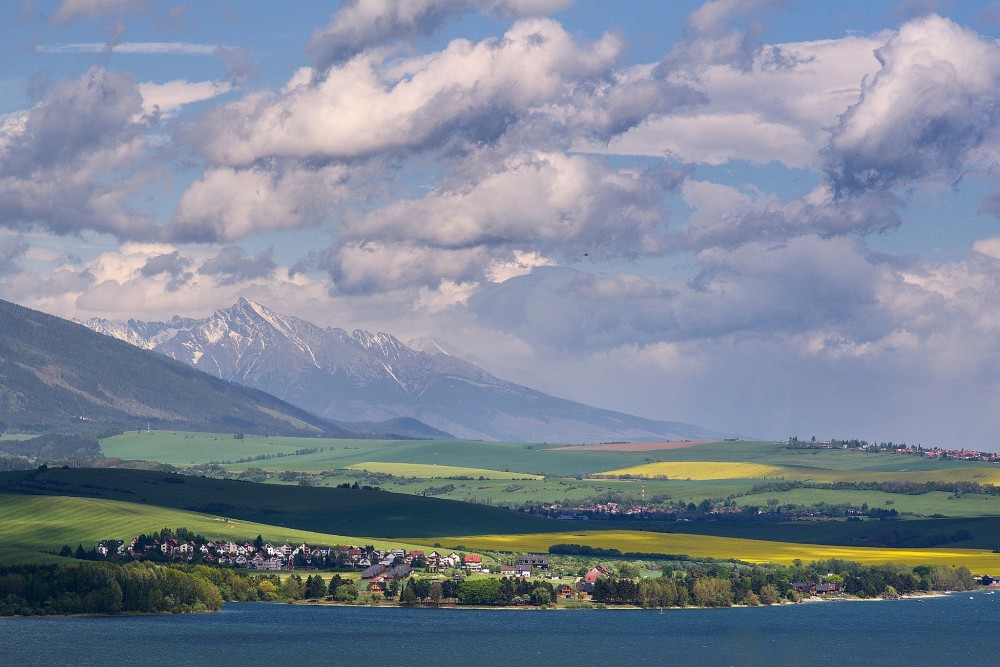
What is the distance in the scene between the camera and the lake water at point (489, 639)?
15438 cm

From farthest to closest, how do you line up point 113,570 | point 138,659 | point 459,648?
point 113,570
point 459,648
point 138,659

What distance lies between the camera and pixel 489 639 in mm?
171375

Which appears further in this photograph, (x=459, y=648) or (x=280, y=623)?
(x=280, y=623)

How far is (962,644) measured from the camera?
17288 cm

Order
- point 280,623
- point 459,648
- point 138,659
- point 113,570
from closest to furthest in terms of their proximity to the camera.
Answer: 1. point 138,659
2. point 459,648
3. point 280,623
4. point 113,570

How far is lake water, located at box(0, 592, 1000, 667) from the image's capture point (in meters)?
154

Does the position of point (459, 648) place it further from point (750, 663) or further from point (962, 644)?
point (962, 644)

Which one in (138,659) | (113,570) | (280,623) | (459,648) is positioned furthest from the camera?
(113,570)

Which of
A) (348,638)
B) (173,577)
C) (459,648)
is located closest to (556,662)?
(459,648)

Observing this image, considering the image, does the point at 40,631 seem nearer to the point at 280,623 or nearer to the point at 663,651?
the point at 280,623

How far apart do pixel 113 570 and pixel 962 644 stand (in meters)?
93.4

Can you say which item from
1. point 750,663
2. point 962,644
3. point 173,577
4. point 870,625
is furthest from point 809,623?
point 173,577

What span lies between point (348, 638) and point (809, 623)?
54.8 meters

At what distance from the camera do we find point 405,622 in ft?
614
